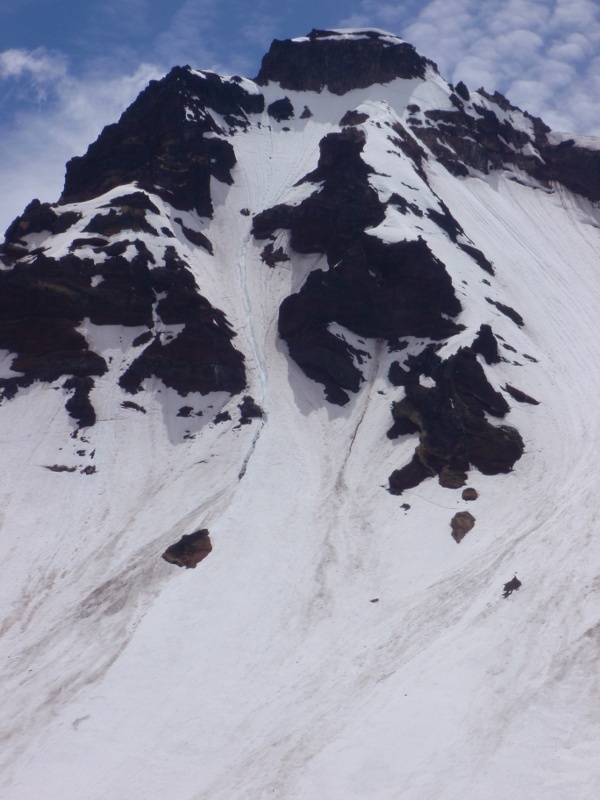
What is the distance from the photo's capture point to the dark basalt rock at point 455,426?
112 feet

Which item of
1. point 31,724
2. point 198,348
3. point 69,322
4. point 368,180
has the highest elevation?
point 368,180

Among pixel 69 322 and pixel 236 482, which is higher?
pixel 69 322

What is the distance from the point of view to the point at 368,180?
54.0 m

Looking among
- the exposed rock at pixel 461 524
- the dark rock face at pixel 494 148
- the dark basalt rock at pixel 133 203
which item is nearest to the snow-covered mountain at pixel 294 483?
the exposed rock at pixel 461 524

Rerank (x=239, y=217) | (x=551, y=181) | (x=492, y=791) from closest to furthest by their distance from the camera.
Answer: (x=492, y=791), (x=239, y=217), (x=551, y=181)

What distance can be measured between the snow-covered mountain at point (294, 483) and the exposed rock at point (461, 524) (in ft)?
0.63

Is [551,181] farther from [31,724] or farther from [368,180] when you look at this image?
[31,724]

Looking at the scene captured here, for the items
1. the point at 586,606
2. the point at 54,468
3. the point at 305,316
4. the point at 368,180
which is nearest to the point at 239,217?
the point at 368,180

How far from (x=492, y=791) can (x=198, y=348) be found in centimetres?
3120

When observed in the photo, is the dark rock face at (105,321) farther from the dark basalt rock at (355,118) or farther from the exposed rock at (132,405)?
the dark basalt rock at (355,118)

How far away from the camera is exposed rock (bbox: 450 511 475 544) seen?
98.0 feet

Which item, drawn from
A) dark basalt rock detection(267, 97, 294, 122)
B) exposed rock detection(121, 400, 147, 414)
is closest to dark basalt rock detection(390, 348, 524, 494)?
exposed rock detection(121, 400, 147, 414)

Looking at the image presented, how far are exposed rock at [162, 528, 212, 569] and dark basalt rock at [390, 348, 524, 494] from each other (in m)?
9.64

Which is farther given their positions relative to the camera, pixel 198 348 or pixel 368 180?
pixel 368 180
